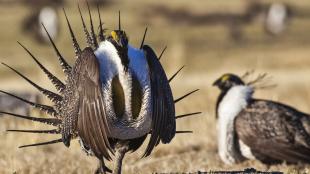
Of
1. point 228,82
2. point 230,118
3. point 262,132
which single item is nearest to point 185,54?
point 228,82

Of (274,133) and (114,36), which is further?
(274,133)

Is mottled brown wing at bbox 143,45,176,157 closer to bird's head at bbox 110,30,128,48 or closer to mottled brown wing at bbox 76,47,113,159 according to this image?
bird's head at bbox 110,30,128,48

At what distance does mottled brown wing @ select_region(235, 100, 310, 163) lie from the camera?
6848 millimetres

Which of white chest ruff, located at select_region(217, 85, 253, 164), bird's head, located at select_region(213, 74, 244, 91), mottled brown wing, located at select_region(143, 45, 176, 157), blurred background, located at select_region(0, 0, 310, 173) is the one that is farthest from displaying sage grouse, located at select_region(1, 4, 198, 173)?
bird's head, located at select_region(213, 74, 244, 91)

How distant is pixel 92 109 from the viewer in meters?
4.28

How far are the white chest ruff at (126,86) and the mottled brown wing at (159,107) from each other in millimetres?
38

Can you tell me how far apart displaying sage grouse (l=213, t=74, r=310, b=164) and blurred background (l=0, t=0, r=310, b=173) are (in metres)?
0.12

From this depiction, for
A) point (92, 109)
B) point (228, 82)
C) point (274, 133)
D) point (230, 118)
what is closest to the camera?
point (92, 109)

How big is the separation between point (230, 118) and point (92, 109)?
119 inches

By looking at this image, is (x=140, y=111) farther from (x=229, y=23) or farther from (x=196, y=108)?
(x=229, y=23)

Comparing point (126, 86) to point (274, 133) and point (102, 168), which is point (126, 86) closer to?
point (102, 168)

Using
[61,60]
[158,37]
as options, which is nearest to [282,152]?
[61,60]

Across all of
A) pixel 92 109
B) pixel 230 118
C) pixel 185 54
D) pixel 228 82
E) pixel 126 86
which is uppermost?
pixel 185 54

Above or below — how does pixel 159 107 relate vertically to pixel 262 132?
below
